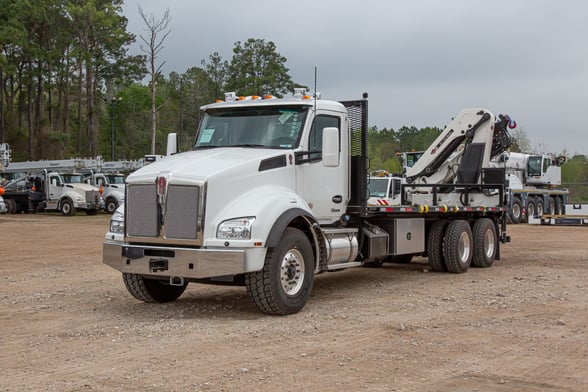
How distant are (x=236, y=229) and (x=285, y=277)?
972mm

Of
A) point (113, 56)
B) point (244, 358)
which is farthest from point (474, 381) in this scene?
point (113, 56)

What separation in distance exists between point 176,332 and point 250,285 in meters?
1.15

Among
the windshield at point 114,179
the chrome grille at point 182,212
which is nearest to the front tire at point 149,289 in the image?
the chrome grille at point 182,212

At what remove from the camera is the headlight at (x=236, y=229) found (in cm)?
862

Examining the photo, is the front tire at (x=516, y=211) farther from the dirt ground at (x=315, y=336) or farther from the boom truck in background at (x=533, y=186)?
the dirt ground at (x=315, y=336)

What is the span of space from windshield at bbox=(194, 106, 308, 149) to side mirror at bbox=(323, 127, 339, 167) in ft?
1.36

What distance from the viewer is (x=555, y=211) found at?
38688 millimetres

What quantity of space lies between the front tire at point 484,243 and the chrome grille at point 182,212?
24.8 ft

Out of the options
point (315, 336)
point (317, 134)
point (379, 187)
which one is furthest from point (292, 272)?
point (379, 187)

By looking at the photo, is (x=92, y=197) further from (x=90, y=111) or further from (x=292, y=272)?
(x=292, y=272)

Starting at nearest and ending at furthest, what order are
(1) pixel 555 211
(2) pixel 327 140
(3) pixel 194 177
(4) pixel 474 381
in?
(4) pixel 474 381
(3) pixel 194 177
(2) pixel 327 140
(1) pixel 555 211

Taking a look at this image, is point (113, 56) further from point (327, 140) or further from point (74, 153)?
point (327, 140)

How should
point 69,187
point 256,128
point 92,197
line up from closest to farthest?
point 256,128, point 92,197, point 69,187

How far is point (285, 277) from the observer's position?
9.18 metres
